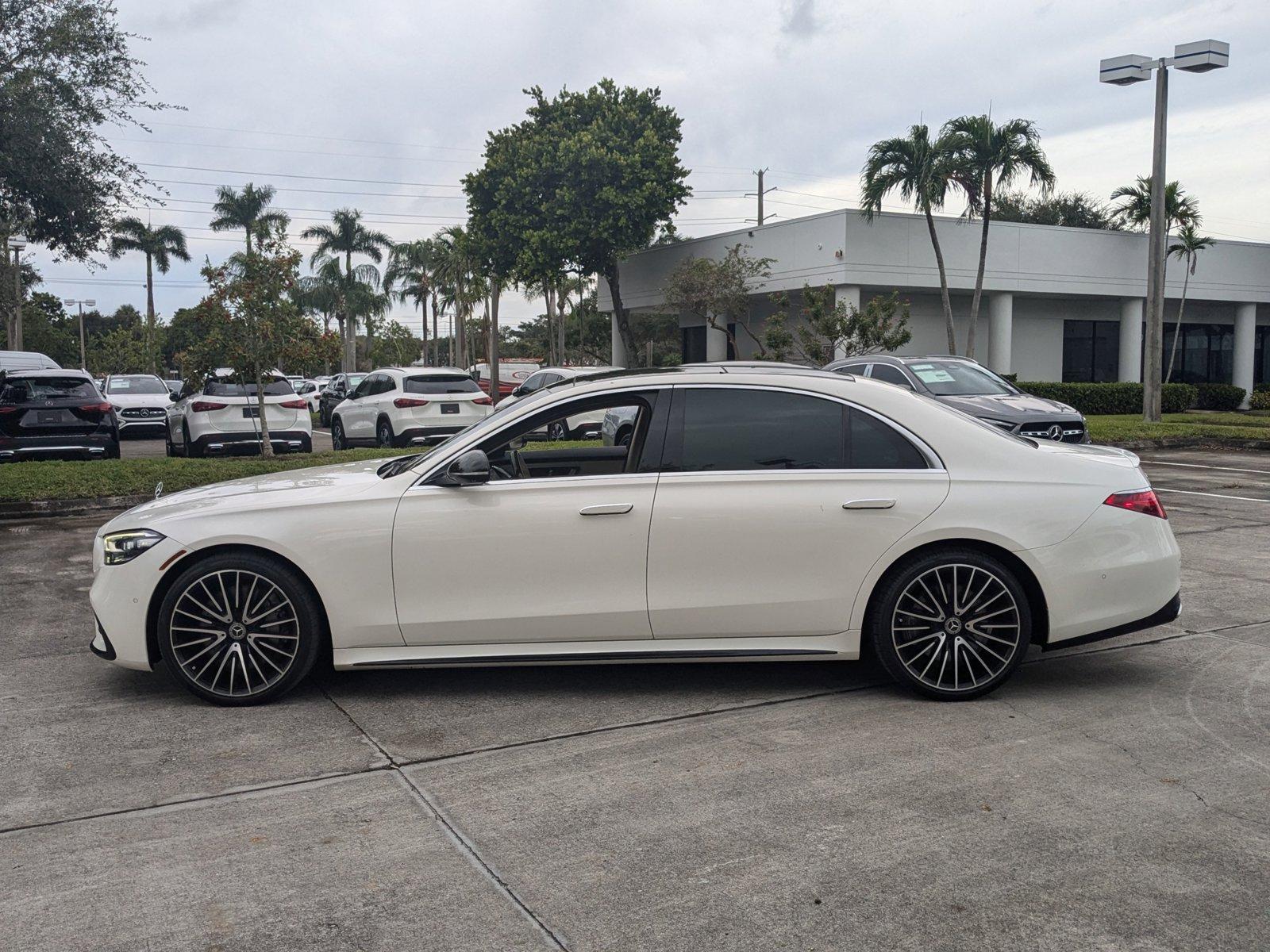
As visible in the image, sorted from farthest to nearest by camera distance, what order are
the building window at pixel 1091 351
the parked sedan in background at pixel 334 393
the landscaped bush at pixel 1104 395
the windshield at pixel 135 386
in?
1. the building window at pixel 1091 351
2. the parked sedan in background at pixel 334 393
3. the landscaped bush at pixel 1104 395
4. the windshield at pixel 135 386

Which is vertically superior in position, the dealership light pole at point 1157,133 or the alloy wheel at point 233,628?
the dealership light pole at point 1157,133

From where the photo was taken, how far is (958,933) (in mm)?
3305

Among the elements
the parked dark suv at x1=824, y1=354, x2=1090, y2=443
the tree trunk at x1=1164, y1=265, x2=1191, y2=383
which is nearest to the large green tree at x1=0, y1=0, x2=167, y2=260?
the parked dark suv at x1=824, y1=354, x2=1090, y2=443

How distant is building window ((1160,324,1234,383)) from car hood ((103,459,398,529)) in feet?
127

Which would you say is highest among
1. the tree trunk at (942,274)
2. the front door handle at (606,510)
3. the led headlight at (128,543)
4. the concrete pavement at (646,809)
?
the tree trunk at (942,274)

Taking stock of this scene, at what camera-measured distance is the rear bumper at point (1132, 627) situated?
5535 mm

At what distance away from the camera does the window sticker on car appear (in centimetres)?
1617

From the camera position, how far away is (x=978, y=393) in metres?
16.0

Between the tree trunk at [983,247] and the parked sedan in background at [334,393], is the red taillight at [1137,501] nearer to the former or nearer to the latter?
the parked sedan in background at [334,393]

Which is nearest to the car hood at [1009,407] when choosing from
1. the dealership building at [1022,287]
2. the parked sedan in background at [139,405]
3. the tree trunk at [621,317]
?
the dealership building at [1022,287]

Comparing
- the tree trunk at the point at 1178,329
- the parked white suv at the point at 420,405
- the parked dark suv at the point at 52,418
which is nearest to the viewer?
the parked dark suv at the point at 52,418

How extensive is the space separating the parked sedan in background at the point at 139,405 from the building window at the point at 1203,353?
31292mm

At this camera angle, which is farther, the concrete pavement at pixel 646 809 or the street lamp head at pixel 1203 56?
the street lamp head at pixel 1203 56

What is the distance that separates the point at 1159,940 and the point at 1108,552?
2524 millimetres
